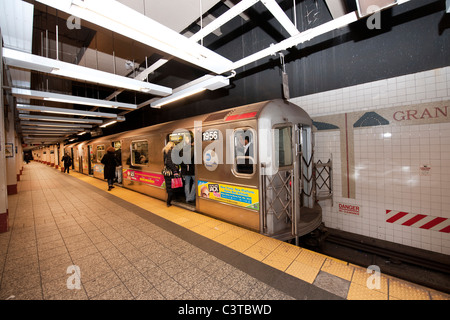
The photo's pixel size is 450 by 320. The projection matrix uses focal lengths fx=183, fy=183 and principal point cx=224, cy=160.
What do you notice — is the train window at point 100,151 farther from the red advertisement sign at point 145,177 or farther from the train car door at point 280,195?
the train car door at point 280,195

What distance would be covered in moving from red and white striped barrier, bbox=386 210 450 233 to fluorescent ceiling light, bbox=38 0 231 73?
463 centimetres

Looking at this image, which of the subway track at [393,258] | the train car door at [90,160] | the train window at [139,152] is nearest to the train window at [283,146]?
the subway track at [393,258]

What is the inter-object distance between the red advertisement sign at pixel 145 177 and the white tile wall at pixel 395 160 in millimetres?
4940

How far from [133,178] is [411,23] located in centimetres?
878

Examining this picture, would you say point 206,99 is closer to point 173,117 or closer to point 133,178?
point 173,117

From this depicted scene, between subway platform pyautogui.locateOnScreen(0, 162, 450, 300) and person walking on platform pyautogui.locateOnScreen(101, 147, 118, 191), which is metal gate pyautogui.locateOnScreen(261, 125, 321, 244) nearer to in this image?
subway platform pyautogui.locateOnScreen(0, 162, 450, 300)

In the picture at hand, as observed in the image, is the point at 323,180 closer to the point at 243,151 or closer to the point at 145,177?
the point at 243,151

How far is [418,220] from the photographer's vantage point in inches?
132

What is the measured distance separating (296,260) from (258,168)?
1.54 meters

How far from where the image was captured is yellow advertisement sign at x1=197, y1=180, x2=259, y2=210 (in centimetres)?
350

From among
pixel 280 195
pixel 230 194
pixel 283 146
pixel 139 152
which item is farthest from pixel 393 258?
pixel 139 152
